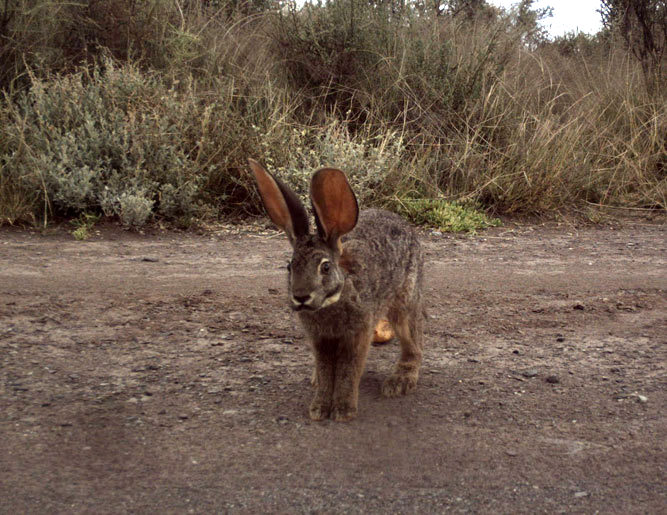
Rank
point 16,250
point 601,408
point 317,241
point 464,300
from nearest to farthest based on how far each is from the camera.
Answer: point 317,241, point 601,408, point 464,300, point 16,250

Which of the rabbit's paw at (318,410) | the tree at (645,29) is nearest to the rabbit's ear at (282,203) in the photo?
the rabbit's paw at (318,410)

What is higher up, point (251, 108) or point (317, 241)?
point (251, 108)

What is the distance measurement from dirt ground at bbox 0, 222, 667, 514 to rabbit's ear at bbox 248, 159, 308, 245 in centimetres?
93

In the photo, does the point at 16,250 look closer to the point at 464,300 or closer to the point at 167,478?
the point at 464,300

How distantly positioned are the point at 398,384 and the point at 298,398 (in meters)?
0.53

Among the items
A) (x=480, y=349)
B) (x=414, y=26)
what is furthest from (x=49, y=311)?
(x=414, y=26)

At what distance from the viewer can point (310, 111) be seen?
9.81 meters

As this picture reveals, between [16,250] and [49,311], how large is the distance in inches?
75.9

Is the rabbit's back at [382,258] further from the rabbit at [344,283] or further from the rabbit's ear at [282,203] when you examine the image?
the rabbit's ear at [282,203]

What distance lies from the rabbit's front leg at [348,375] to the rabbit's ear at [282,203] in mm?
618

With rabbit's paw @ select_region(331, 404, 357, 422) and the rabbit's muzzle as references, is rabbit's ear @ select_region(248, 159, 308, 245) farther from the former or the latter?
rabbit's paw @ select_region(331, 404, 357, 422)

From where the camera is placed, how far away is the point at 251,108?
29.0ft

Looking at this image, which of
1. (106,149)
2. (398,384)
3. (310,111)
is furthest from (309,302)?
(310,111)

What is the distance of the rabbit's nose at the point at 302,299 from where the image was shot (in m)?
3.15
